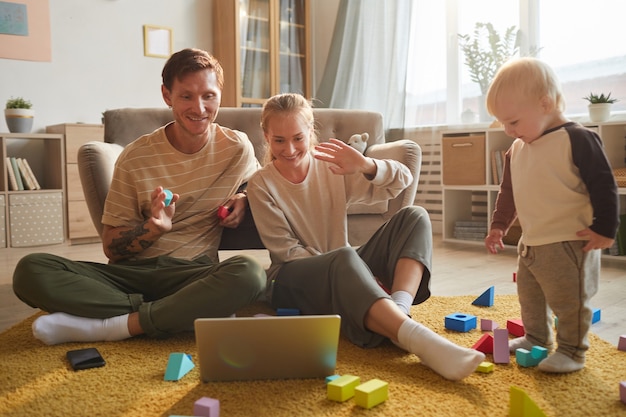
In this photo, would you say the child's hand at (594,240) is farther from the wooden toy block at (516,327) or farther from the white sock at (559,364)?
the wooden toy block at (516,327)

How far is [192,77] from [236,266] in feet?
1.85

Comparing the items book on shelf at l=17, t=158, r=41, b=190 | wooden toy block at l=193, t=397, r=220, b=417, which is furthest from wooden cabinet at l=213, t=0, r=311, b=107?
wooden toy block at l=193, t=397, r=220, b=417

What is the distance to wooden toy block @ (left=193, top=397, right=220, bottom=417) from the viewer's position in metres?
1.01

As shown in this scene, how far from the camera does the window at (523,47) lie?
3170 mm

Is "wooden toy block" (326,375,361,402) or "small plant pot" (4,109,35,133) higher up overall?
"small plant pot" (4,109,35,133)

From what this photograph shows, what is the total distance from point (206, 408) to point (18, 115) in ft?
10.3

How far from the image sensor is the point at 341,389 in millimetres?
1086

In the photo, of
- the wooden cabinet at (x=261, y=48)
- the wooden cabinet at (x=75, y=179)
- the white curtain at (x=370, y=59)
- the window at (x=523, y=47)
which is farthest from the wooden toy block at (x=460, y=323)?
the wooden cabinet at (x=261, y=48)

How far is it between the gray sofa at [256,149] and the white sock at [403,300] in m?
0.59

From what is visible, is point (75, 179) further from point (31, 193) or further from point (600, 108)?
point (600, 108)

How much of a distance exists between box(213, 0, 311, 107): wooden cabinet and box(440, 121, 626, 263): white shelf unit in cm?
155

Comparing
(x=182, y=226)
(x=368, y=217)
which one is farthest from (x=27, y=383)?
(x=368, y=217)

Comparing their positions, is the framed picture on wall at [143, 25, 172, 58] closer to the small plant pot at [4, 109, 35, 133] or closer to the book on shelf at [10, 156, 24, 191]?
the small plant pot at [4, 109, 35, 133]

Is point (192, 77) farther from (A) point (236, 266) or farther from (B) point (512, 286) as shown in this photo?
(B) point (512, 286)
